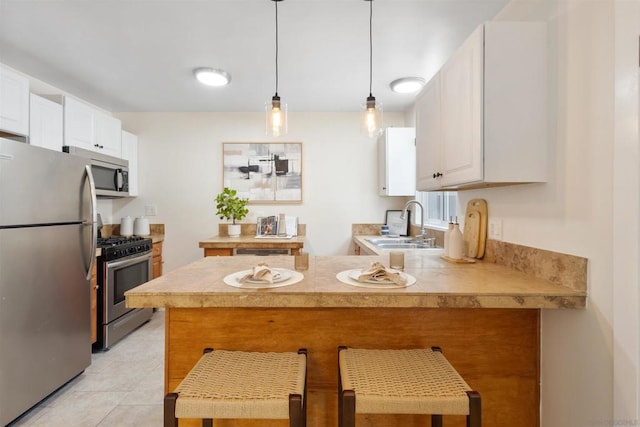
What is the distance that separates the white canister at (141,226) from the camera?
11.6ft

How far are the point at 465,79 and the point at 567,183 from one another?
616 millimetres

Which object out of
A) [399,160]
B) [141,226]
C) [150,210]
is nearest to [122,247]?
[141,226]

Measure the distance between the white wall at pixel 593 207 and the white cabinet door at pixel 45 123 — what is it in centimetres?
329

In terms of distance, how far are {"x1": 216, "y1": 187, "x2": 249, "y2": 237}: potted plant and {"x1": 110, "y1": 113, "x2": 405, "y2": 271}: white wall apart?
219mm

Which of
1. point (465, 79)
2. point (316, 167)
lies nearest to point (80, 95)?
point (316, 167)

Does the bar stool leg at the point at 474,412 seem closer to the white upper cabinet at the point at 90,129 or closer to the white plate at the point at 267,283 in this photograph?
the white plate at the point at 267,283

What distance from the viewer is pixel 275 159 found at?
363 centimetres

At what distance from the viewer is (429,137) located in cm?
185

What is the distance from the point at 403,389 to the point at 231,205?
9.38 ft

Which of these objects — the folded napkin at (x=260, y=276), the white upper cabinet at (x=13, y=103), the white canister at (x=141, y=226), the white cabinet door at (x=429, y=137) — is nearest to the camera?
the folded napkin at (x=260, y=276)

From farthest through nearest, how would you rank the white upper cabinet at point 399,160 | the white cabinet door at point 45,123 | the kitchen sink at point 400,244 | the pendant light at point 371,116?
1. the white upper cabinet at point 399,160
2. the kitchen sink at point 400,244
3. the white cabinet door at point 45,123
4. the pendant light at point 371,116

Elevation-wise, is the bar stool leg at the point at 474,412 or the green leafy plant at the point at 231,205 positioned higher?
the green leafy plant at the point at 231,205

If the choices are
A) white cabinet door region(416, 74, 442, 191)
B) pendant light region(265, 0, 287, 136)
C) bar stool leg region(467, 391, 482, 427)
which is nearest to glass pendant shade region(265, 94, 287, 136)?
pendant light region(265, 0, 287, 136)

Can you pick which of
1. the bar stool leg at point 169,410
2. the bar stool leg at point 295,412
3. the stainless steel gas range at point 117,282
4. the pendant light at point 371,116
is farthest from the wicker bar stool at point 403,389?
the stainless steel gas range at point 117,282
